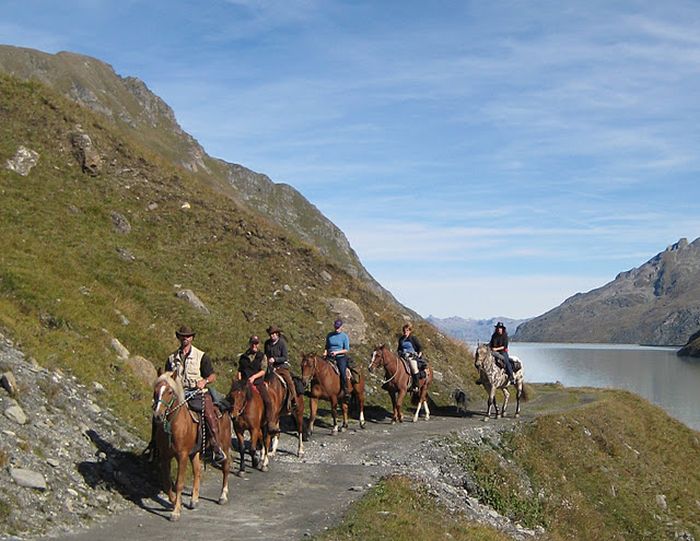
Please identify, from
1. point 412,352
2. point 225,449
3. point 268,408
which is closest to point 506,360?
point 412,352

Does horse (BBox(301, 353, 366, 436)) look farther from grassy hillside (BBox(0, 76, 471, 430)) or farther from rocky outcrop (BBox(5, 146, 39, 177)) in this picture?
rocky outcrop (BBox(5, 146, 39, 177))

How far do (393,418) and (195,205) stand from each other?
65.3 feet

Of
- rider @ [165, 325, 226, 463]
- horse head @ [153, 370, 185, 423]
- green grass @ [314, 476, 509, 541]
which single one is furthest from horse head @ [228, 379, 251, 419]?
green grass @ [314, 476, 509, 541]

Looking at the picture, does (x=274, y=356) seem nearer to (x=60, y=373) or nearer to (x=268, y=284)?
(x=60, y=373)

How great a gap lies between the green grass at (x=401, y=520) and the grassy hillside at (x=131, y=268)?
687 cm

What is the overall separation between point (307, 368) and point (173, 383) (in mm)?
9724

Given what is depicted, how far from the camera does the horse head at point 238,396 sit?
55.8ft

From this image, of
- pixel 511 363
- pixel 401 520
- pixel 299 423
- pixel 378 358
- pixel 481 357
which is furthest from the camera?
pixel 511 363

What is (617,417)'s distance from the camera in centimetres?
3534

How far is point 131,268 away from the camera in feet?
106

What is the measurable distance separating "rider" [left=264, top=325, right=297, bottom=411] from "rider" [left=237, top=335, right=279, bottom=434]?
2.89 feet

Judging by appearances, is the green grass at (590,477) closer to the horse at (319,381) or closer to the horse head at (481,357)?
the horse head at (481,357)

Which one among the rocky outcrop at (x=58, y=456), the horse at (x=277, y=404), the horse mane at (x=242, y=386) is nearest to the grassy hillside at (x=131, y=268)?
the rocky outcrop at (x=58, y=456)

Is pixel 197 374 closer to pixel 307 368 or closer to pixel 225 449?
pixel 225 449
